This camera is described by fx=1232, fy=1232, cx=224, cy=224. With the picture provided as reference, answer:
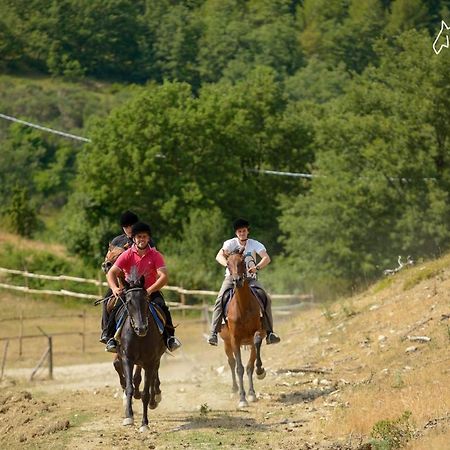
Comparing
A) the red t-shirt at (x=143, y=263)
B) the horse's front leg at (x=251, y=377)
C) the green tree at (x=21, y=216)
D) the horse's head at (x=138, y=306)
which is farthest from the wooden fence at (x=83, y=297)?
the green tree at (x=21, y=216)

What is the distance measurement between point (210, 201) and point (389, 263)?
2324 cm

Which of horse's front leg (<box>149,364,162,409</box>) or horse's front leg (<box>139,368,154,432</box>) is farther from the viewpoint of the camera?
horse's front leg (<box>149,364,162,409</box>)

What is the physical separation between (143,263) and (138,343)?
1168mm

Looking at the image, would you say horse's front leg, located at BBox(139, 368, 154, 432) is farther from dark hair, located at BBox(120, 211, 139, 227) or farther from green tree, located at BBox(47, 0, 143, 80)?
green tree, located at BBox(47, 0, 143, 80)

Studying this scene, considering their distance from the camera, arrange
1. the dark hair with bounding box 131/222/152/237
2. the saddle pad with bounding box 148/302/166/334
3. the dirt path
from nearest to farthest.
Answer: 1. the dirt path
2. the dark hair with bounding box 131/222/152/237
3. the saddle pad with bounding box 148/302/166/334

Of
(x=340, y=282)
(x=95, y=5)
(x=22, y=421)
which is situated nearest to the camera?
(x=22, y=421)

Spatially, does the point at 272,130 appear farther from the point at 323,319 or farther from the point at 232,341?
the point at 232,341

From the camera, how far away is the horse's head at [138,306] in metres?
17.3

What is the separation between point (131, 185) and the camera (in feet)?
235

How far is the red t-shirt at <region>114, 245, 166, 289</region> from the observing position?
17875 mm

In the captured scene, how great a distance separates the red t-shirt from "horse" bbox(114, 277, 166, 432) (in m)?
0.43

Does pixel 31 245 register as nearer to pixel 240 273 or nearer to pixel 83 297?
pixel 83 297

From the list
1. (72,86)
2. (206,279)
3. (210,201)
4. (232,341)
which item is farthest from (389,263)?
(72,86)

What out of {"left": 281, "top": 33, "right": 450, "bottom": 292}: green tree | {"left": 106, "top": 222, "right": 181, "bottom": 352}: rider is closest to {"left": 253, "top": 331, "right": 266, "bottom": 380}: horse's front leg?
{"left": 106, "top": 222, "right": 181, "bottom": 352}: rider
